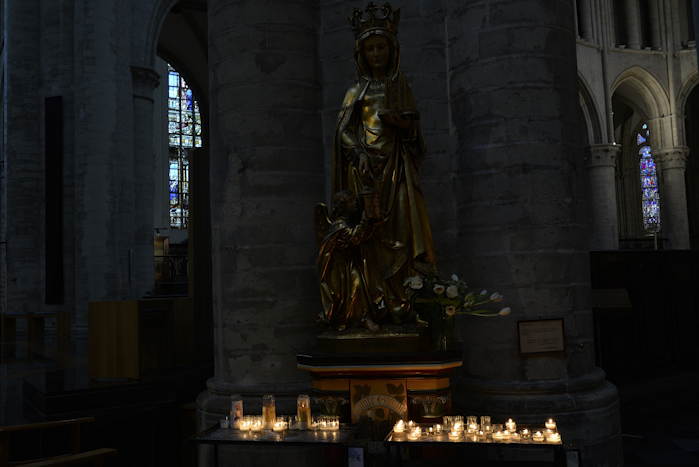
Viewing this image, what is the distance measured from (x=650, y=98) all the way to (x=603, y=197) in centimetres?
455

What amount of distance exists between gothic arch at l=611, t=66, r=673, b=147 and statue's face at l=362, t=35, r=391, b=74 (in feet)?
67.0

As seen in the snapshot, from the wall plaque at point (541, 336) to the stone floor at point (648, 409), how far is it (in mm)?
1020

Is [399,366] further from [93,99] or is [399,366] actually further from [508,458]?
[93,99]

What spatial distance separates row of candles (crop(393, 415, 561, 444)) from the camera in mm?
4078

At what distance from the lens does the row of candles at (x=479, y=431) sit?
408 centimetres

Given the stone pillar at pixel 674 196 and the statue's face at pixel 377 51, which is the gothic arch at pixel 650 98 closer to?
the stone pillar at pixel 674 196

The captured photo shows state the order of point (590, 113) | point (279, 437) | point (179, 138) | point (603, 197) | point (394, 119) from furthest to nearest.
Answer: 1. point (179, 138)
2. point (590, 113)
3. point (603, 197)
4. point (394, 119)
5. point (279, 437)

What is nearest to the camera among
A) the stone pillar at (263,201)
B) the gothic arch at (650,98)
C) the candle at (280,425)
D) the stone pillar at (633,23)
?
the candle at (280,425)

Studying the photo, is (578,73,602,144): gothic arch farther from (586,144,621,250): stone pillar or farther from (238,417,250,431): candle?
(238,417,250,431): candle

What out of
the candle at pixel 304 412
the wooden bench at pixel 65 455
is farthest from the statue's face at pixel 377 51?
the wooden bench at pixel 65 455

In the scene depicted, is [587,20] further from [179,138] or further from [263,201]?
[263,201]

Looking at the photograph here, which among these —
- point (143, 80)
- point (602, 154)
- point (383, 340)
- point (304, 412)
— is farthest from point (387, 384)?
point (602, 154)

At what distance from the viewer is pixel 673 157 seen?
23641 mm

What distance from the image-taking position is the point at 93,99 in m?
13.9
